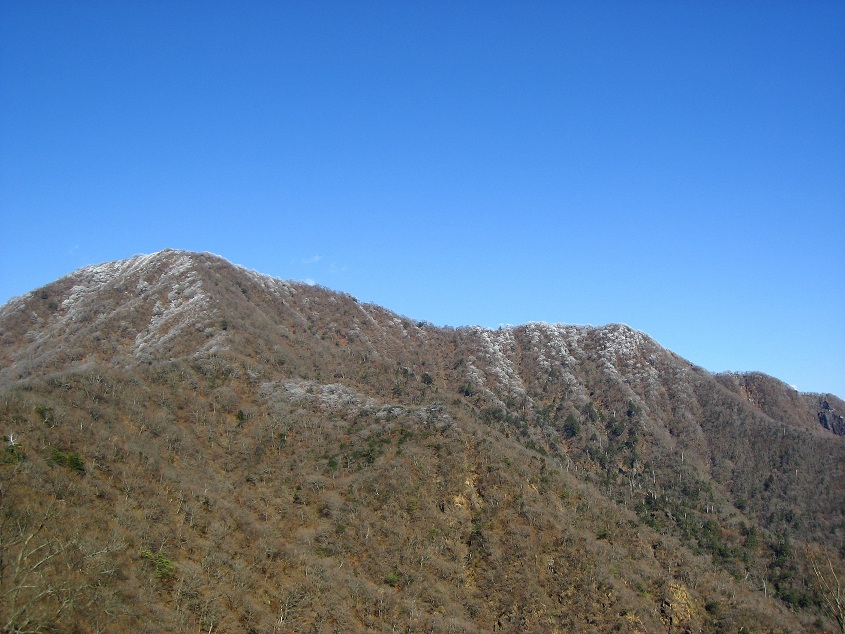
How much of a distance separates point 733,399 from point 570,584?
10546 cm

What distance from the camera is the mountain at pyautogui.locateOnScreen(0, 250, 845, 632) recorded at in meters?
60.8

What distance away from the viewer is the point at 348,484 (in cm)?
8656

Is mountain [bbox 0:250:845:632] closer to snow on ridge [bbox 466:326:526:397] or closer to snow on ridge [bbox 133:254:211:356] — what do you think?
snow on ridge [bbox 133:254:211:356]

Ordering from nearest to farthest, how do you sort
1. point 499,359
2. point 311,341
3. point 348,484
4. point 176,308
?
point 348,484, point 176,308, point 311,341, point 499,359

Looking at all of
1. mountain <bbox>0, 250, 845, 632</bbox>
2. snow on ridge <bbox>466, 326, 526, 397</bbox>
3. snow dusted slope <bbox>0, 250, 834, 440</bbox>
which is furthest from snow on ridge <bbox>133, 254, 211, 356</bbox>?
snow on ridge <bbox>466, 326, 526, 397</bbox>

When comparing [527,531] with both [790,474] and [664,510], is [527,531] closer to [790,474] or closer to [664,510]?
[664,510]

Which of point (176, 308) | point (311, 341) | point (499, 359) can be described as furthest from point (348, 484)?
point (499, 359)

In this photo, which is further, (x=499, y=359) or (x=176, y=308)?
(x=499, y=359)

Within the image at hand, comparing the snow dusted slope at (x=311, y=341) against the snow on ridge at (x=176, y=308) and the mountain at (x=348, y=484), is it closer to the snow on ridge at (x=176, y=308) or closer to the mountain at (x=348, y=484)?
the snow on ridge at (x=176, y=308)

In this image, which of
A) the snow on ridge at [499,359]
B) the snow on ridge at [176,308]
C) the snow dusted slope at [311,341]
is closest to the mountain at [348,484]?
the snow on ridge at [176,308]

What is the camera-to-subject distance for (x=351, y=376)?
12656cm

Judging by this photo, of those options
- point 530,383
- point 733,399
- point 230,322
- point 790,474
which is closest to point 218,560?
point 230,322

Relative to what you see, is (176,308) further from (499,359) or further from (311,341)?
(499,359)

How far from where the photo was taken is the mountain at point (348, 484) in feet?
200
